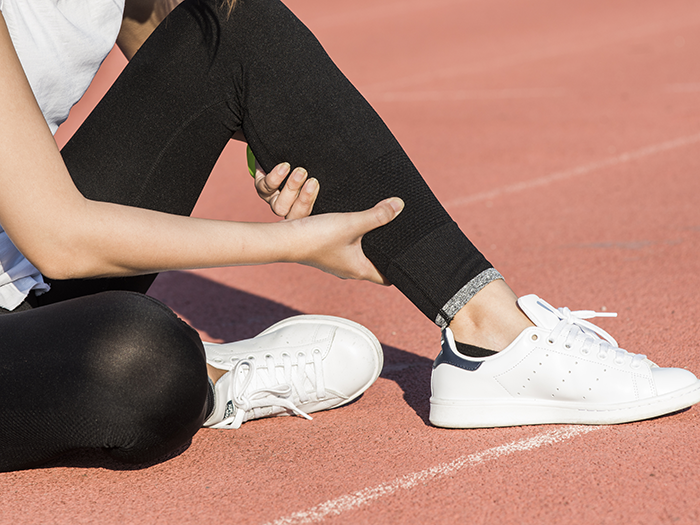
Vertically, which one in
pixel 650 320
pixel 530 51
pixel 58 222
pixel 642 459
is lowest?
pixel 530 51

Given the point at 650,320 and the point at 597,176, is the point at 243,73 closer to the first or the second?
the point at 650,320

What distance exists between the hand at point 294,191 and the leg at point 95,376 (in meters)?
0.37

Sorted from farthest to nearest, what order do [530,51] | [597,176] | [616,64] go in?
[530,51] < [616,64] < [597,176]

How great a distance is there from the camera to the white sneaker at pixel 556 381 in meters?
1.75

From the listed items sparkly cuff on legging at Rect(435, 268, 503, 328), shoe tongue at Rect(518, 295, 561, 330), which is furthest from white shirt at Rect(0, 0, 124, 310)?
shoe tongue at Rect(518, 295, 561, 330)

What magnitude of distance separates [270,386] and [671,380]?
0.94 meters

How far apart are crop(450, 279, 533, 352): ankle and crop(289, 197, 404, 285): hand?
27cm

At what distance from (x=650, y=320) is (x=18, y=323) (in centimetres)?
190

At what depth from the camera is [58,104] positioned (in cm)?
179

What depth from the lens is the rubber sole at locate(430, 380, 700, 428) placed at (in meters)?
1.76

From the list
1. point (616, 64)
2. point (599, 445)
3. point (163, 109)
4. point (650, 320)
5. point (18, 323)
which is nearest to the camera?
point (18, 323)

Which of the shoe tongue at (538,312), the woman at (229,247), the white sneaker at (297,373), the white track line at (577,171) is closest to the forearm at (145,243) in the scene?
the woman at (229,247)

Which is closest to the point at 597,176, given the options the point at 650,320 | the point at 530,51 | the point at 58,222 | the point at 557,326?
the point at 650,320

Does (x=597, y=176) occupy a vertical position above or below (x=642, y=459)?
below
